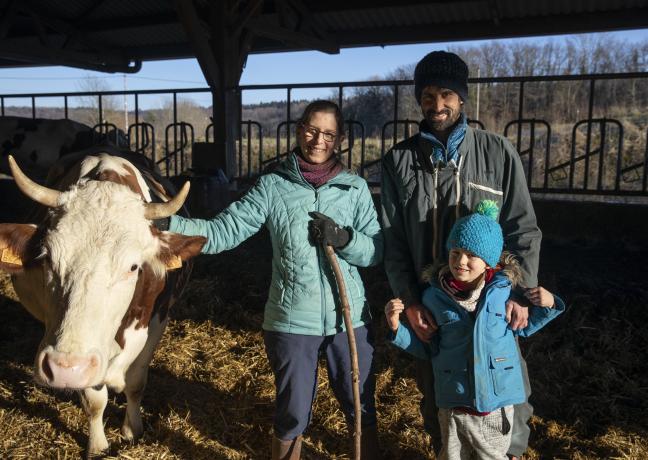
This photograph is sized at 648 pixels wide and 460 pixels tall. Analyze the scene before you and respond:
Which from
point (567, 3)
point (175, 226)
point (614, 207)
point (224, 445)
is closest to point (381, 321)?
point (224, 445)

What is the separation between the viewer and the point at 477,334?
2.16 meters

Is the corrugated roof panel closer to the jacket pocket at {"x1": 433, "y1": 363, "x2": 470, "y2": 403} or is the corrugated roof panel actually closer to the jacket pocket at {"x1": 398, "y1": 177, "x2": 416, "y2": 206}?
the jacket pocket at {"x1": 398, "y1": 177, "x2": 416, "y2": 206}

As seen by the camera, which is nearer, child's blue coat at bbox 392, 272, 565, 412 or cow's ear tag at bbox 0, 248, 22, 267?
child's blue coat at bbox 392, 272, 565, 412

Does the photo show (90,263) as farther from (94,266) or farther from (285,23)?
(285,23)

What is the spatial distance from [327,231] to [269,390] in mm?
1697

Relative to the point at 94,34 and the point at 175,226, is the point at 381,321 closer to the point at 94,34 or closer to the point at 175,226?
the point at 175,226

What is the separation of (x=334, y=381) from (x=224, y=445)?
918 millimetres

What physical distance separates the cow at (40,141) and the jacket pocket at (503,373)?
782 centimetres

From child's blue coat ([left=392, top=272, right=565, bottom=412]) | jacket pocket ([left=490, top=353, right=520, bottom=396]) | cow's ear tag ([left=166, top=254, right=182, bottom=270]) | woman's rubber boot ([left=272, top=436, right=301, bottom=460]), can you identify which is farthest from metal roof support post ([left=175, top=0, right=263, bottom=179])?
jacket pocket ([left=490, top=353, right=520, bottom=396])

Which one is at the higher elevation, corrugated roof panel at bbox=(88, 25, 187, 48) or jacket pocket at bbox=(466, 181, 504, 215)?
corrugated roof panel at bbox=(88, 25, 187, 48)

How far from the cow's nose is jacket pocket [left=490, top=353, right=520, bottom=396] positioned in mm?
1468

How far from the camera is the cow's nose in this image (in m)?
2.02

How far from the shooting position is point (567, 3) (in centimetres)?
702

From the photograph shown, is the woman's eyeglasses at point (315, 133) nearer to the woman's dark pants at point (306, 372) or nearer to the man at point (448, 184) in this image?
the man at point (448, 184)
